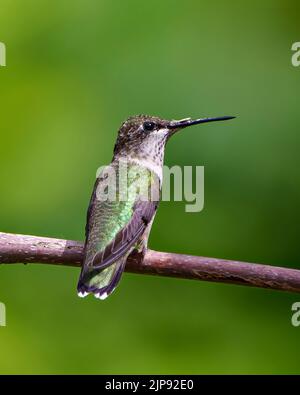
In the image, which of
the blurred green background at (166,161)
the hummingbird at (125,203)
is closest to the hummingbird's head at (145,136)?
the hummingbird at (125,203)

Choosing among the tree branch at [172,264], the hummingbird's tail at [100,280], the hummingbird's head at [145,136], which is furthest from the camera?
the hummingbird's head at [145,136]

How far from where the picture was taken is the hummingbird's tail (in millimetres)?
5062

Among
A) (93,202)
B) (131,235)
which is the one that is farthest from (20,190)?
(131,235)

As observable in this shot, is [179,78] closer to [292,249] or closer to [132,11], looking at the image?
[132,11]

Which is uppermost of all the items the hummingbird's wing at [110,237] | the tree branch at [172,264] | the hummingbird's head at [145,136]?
the hummingbird's head at [145,136]

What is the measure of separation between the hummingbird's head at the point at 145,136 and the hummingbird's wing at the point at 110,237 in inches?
13.2

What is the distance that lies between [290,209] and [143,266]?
152cm

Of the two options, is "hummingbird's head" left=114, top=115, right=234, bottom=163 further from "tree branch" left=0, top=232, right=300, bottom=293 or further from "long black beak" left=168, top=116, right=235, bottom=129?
"tree branch" left=0, top=232, right=300, bottom=293

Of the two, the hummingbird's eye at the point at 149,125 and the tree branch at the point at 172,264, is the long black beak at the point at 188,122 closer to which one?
the hummingbird's eye at the point at 149,125

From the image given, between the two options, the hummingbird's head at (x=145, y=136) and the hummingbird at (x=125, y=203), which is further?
the hummingbird's head at (x=145, y=136)

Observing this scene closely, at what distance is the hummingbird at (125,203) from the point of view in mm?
5133

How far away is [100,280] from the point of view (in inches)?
202

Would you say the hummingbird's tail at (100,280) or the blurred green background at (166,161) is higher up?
the blurred green background at (166,161)

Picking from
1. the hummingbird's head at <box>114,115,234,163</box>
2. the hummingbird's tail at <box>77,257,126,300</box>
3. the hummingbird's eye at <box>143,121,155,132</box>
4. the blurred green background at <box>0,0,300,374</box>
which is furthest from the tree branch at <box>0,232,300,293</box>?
the hummingbird's eye at <box>143,121,155,132</box>
